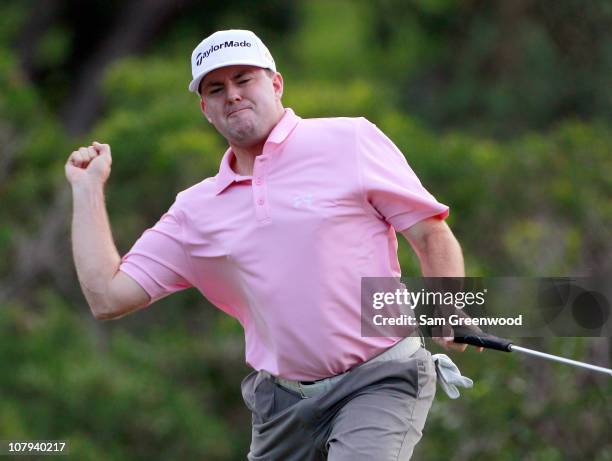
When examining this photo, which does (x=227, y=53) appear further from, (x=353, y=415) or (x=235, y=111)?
(x=353, y=415)

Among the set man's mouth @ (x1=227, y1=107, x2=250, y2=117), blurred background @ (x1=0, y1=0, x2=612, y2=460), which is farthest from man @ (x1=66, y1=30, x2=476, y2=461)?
blurred background @ (x1=0, y1=0, x2=612, y2=460)

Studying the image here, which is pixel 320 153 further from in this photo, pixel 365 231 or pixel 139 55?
pixel 139 55

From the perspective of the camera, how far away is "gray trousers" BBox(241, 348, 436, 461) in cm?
445

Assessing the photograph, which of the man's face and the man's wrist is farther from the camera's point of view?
the man's wrist

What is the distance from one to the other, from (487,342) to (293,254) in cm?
64

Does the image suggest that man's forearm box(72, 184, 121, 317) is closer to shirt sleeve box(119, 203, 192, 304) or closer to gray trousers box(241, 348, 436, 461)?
shirt sleeve box(119, 203, 192, 304)

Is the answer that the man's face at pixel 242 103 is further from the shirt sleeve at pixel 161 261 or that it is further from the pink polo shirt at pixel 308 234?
the shirt sleeve at pixel 161 261

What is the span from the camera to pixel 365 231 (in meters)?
4.52

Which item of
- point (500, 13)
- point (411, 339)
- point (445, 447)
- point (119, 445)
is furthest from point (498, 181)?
point (411, 339)

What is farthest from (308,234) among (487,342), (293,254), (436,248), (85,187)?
(85,187)

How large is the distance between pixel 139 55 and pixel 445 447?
12345 millimetres

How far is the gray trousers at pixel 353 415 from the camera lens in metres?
4.45

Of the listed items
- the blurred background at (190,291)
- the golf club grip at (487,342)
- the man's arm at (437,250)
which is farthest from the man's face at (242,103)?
the blurred background at (190,291)

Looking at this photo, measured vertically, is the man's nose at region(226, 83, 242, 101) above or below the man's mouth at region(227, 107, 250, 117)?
above
